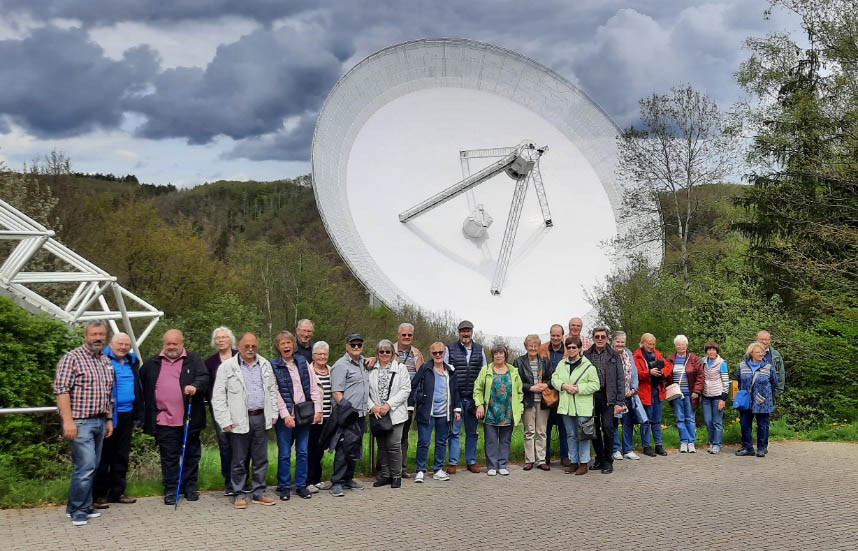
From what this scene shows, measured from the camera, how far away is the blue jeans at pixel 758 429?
34.2 feet

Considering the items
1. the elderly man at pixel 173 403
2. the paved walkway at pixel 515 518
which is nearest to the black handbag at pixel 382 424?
the paved walkway at pixel 515 518

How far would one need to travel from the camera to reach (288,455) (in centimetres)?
808

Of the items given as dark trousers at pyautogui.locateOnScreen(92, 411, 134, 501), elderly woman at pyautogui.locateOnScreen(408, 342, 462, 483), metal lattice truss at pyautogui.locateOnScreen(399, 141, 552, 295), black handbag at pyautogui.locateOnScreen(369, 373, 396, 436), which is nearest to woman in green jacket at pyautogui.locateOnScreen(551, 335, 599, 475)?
elderly woman at pyautogui.locateOnScreen(408, 342, 462, 483)

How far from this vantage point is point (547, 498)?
8000 millimetres

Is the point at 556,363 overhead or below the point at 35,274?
below

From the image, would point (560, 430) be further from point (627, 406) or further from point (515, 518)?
point (515, 518)

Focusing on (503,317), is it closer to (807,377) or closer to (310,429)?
(807,377)

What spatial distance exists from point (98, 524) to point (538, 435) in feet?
17.0

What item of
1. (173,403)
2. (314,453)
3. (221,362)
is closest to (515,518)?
(314,453)

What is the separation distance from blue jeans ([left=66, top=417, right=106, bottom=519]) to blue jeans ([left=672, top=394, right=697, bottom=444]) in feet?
24.4

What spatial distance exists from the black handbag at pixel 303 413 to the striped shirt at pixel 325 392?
294mm

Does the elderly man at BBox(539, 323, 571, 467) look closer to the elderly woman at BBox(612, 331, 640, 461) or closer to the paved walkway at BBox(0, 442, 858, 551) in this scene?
the elderly woman at BBox(612, 331, 640, 461)

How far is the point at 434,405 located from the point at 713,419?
4324 millimetres

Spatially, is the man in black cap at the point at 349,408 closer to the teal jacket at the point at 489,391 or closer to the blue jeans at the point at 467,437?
the blue jeans at the point at 467,437
